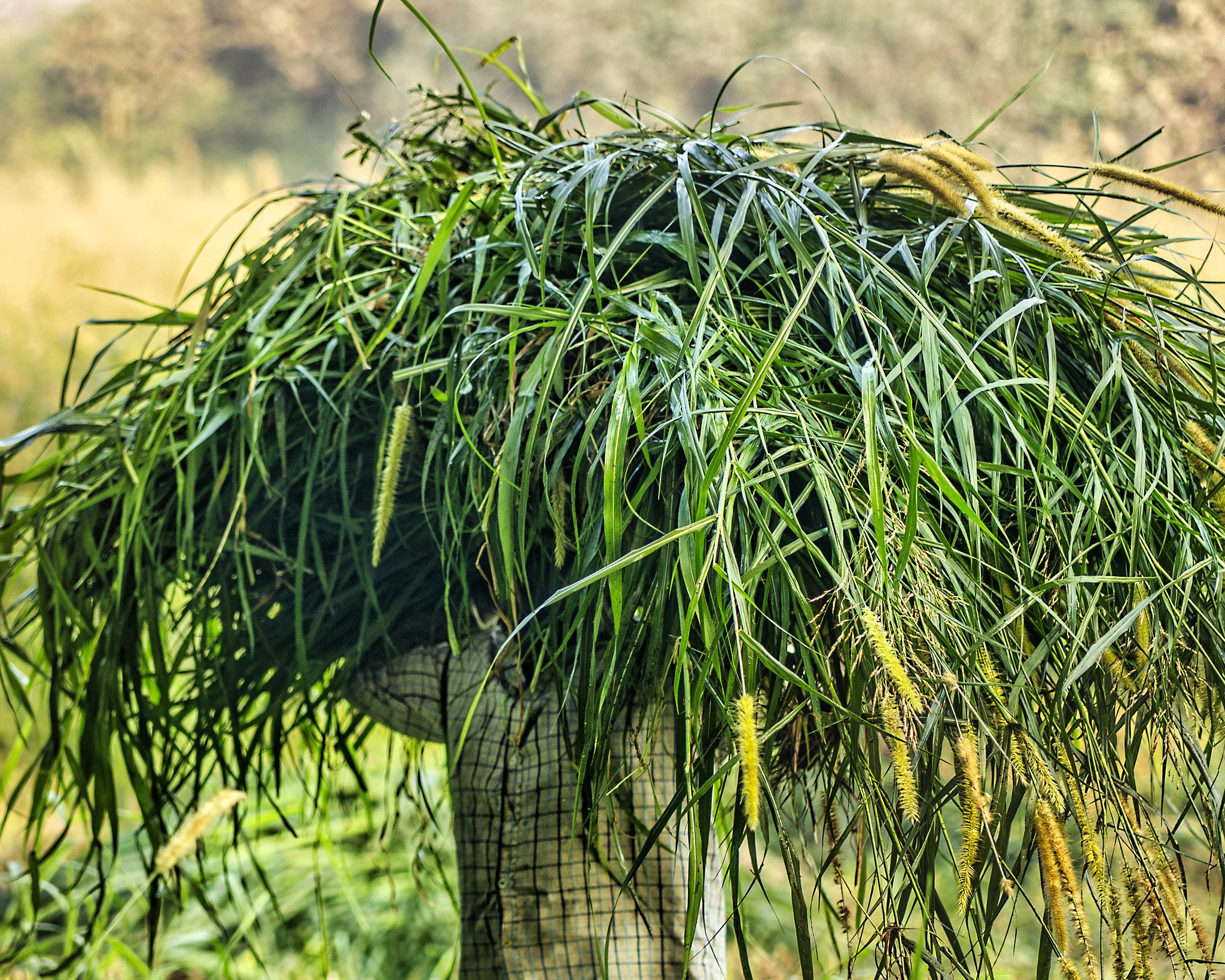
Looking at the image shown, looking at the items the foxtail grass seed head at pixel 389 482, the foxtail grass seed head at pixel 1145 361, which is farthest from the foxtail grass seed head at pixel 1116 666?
the foxtail grass seed head at pixel 389 482

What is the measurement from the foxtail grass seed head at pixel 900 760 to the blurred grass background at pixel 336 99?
1.40m

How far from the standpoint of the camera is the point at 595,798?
0.31m

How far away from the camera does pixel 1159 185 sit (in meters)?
0.42

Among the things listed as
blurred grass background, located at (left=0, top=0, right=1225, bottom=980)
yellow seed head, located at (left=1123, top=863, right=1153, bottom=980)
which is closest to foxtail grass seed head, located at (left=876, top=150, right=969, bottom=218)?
yellow seed head, located at (left=1123, top=863, right=1153, bottom=980)

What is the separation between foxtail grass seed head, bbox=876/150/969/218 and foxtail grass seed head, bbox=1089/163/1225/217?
3.3 inches

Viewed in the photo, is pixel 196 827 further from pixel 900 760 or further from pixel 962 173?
pixel 962 173

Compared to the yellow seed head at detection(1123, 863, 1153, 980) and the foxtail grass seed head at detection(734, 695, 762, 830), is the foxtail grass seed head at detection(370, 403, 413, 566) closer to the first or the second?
the foxtail grass seed head at detection(734, 695, 762, 830)

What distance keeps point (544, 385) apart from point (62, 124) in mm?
2704

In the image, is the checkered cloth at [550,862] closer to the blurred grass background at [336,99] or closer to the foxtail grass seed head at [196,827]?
the foxtail grass seed head at [196,827]

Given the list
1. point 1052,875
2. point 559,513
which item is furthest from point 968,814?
point 559,513

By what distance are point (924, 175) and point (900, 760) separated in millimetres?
269

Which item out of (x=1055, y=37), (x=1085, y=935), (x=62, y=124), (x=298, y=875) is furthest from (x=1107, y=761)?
(x=62, y=124)

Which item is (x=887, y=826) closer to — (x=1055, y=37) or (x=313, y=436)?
(x=313, y=436)

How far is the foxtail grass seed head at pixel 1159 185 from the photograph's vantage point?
42 cm
